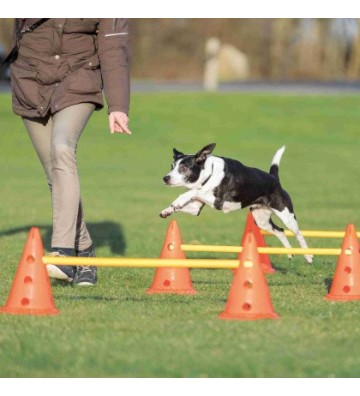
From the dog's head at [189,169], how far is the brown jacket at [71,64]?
0.69 m

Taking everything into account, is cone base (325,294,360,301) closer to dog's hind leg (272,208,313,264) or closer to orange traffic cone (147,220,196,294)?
orange traffic cone (147,220,196,294)

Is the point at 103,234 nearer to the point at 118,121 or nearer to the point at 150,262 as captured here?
the point at 118,121

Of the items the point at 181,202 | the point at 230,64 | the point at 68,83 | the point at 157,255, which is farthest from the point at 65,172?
the point at 230,64

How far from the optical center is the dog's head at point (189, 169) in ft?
27.4

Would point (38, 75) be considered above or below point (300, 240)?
above

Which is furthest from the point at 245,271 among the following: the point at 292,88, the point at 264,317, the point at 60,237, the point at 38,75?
the point at 292,88

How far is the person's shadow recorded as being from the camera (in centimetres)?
1186

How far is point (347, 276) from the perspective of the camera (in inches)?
303

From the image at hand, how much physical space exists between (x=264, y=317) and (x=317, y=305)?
0.73 m

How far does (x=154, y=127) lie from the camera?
31.2m

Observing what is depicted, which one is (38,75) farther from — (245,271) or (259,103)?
(259,103)

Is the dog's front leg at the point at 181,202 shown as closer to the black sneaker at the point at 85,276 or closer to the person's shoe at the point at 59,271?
the black sneaker at the point at 85,276

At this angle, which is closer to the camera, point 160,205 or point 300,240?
point 300,240

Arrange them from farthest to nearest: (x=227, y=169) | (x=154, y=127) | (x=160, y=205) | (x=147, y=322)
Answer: (x=154, y=127) < (x=160, y=205) < (x=227, y=169) < (x=147, y=322)
